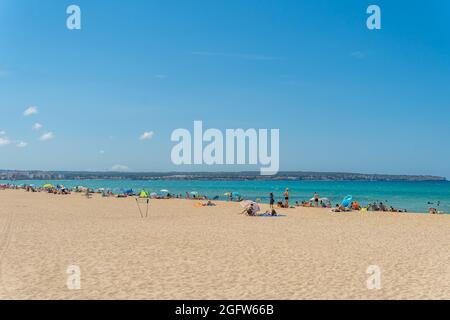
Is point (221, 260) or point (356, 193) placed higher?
A: point (221, 260)

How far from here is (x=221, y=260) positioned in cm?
1209

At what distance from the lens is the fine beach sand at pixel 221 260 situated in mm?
8984

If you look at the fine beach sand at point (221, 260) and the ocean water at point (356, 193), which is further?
the ocean water at point (356, 193)

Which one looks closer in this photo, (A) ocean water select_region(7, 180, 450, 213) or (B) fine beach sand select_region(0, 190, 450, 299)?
(B) fine beach sand select_region(0, 190, 450, 299)

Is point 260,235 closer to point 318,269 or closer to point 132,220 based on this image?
point 318,269

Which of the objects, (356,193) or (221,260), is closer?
(221,260)

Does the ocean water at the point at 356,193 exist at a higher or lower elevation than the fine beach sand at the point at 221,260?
lower

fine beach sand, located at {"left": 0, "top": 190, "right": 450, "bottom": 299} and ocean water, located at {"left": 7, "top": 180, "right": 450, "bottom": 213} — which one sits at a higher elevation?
fine beach sand, located at {"left": 0, "top": 190, "right": 450, "bottom": 299}

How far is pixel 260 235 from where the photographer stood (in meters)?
17.3

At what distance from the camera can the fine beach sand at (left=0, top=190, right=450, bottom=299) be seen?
8.98m

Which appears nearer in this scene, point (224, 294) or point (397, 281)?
point (224, 294)
